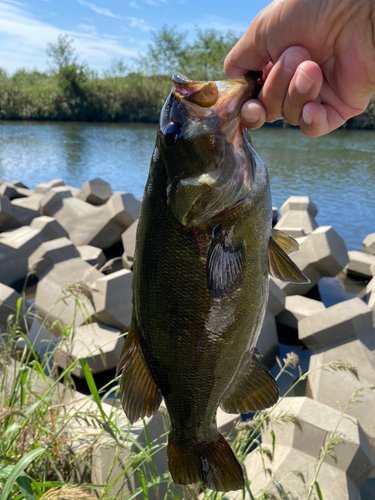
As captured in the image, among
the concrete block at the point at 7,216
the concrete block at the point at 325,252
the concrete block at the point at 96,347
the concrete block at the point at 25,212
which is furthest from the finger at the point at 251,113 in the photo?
the concrete block at the point at 25,212

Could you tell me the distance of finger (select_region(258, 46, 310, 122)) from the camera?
1.85m

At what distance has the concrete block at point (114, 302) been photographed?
5000 mm

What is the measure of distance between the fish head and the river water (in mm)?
9327

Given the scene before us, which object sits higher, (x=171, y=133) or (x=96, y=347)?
(x=171, y=133)

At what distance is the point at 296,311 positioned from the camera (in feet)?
19.4

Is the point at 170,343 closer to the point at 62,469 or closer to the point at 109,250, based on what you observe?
the point at 62,469

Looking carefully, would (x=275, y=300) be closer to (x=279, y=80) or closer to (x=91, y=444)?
(x=91, y=444)

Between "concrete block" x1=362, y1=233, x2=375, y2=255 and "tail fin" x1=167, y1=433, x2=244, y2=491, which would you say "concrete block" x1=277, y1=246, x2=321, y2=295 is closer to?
"concrete block" x1=362, y1=233, x2=375, y2=255

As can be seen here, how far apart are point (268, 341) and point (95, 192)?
7276 millimetres

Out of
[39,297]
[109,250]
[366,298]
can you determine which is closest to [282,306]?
[366,298]

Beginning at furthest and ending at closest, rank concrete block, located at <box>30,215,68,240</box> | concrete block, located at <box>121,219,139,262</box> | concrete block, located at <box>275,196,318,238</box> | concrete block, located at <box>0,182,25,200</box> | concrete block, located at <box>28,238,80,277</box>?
1. concrete block, located at <box>0,182,25,200</box>
2. concrete block, located at <box>275,196,318,238</box>
3. concrete block, located at <box>121,219,139,262</box>
4. concrete block, located at <box>30,215,68,240</box>
5. concrete block, located at <box>28,238,80,277</box>

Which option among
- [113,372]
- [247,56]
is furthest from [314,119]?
[113,372]

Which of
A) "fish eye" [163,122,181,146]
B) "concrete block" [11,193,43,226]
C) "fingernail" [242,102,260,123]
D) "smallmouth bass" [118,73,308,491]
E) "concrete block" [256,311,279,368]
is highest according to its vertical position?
"fingernail" [242,102,260,123]

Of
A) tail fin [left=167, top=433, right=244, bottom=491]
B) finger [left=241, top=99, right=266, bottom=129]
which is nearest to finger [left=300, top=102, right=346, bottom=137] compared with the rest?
finger [left=241, top=99, right=266, bottom=129]
